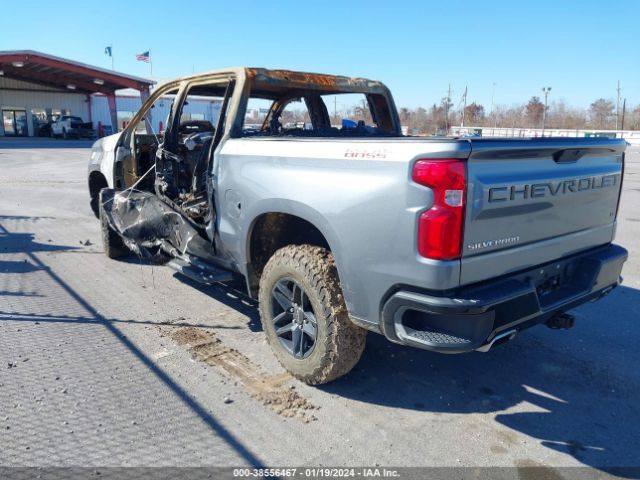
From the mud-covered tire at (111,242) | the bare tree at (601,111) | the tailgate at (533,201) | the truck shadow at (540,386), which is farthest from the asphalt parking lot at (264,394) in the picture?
the bare tree at (601,111)

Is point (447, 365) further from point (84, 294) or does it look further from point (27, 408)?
point (84, 294)

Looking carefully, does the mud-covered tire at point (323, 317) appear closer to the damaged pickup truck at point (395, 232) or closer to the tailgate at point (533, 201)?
the damaged pickup truck at point (395, 232)

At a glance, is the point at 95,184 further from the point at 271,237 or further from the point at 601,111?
the point at 601,111

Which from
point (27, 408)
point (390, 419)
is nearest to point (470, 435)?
point (390, 419)

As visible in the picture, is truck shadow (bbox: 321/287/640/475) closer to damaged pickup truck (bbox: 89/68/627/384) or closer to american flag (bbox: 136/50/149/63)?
damaged pickup truck (bbox: 89/68/627/384)

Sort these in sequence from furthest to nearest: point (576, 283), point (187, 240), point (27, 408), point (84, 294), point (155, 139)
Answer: point (155, 139) < point (84, 294) < point (187, 240) < point (576, 283) < point (27, 408)

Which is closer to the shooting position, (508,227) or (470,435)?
(508,227)

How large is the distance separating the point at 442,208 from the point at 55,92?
50.5m

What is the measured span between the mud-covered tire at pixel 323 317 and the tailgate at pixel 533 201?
2.80ft

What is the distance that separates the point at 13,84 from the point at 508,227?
4960 centimetres

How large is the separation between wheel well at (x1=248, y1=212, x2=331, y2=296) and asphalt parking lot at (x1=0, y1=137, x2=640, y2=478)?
64cm

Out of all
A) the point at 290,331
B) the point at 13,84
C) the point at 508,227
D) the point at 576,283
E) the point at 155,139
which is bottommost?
the point at 290,331

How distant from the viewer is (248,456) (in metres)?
2.80

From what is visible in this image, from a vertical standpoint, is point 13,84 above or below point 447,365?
above
